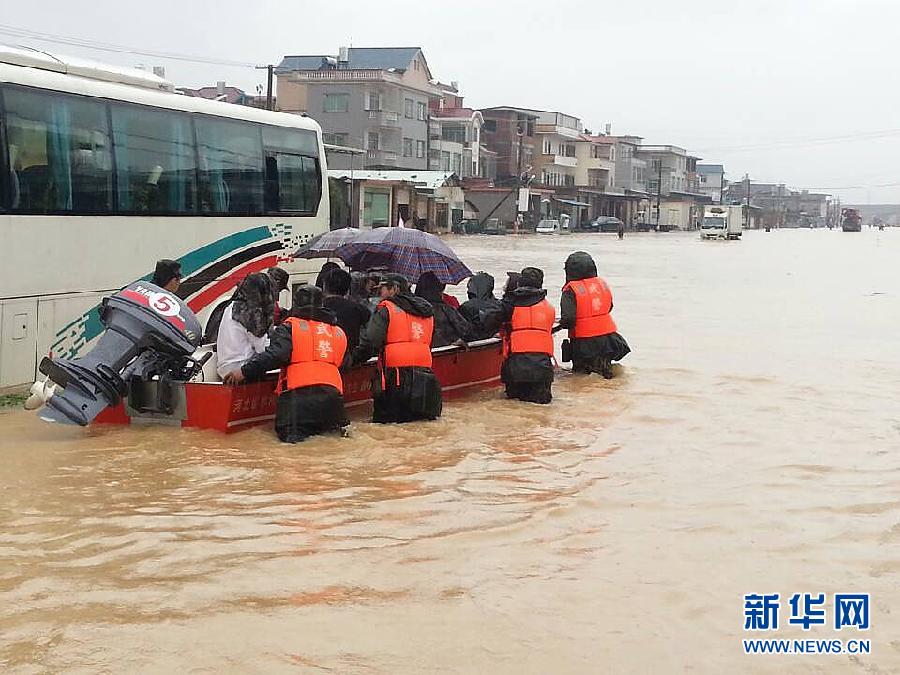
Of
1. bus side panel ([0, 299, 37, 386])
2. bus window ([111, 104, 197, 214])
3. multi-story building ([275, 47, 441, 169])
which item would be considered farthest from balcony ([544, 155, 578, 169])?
bus side panel ([0, 299, 37, 386])

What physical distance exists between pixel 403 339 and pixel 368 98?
195 ft

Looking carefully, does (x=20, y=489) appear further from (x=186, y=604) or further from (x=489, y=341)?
(x=489, y=341)

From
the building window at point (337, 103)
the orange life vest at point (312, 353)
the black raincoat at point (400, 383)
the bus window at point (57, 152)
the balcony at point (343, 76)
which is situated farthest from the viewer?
the building window at point (337, 103)

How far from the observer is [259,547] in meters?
6.94

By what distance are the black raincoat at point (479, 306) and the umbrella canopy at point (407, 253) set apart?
1.13 ft

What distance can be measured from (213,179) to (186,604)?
313 inches

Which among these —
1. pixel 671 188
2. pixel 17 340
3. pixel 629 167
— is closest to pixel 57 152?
pixel 17 340

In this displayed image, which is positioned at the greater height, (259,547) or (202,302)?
(202,302)

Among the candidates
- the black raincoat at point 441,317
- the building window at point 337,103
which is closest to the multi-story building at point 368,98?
the building window at point 337,103

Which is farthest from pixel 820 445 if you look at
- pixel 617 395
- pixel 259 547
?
pixel 259 547

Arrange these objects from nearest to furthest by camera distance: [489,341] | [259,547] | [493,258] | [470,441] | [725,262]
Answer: [259,547], [470,441], [489,341], [493,258], [725,262]

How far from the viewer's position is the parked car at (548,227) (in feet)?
256

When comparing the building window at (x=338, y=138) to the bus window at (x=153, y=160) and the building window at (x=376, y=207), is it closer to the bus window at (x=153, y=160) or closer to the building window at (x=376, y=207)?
the building window at (x=376, y=207)

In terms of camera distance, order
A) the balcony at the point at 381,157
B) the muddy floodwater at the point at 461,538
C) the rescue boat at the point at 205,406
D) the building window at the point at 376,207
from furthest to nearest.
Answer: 1. the balcony at the point at 381,157
2. the building window at the point at 376,207
3. the rescue boat at the point at 205,406
4. the muddy floodwater at the point at 461,538
